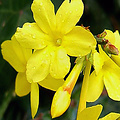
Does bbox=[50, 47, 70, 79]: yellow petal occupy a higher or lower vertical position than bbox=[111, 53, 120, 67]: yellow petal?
higher

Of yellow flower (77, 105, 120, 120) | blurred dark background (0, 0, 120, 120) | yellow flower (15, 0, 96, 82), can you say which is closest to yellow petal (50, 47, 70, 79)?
yellow flower (15, 0, 96, 82)

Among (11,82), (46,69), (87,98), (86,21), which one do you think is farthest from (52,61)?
(86,21)

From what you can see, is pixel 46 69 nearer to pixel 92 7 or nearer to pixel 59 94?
pixel 59 94

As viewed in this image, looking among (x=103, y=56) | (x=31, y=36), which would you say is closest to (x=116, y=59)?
(x=103, y=56)

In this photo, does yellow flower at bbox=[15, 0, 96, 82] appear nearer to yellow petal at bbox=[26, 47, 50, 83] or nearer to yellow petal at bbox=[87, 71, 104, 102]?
yellow petal at bbox=[26, 47, 50, 83]

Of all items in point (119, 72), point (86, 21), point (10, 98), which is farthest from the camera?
point (86, 21)

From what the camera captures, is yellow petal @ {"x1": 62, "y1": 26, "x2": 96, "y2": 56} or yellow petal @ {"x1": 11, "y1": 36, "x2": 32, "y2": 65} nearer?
yellow petal @ {"x1": 62, "y1": 26, "x2": 96, "y2": 56}
